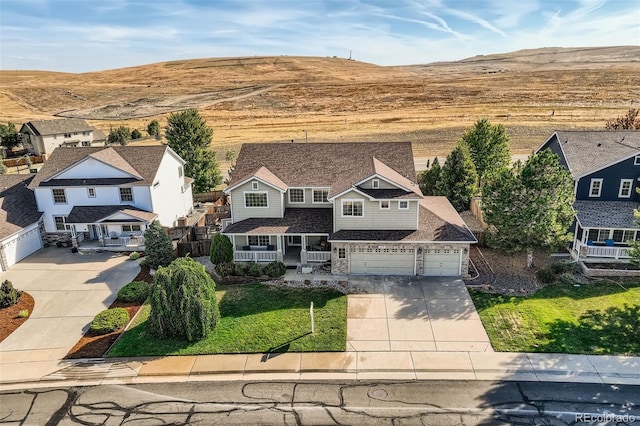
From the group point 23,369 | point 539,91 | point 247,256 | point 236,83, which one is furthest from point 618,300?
point 236,83

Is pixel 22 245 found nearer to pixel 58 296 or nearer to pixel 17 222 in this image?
pixel 17 222

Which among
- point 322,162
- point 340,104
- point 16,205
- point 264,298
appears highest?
point 340,104

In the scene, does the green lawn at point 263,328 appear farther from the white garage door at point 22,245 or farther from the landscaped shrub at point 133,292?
the white garage door at point 22,245

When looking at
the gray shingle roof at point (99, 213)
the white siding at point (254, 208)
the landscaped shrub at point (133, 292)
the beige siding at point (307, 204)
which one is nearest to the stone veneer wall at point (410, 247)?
the beige siding at point (307, 204)

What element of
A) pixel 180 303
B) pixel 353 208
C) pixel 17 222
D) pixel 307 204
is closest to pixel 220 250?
pixel 307 204

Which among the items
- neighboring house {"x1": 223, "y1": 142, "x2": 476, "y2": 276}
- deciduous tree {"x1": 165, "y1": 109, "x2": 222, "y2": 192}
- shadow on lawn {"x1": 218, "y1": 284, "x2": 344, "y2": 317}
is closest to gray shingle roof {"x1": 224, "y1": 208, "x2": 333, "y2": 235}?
neighboring house {"x1": 223, "y1": 142, "x2": 476, "y2": 276}

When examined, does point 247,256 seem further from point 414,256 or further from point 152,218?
point 414,256

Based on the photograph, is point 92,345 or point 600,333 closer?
point 600,333
